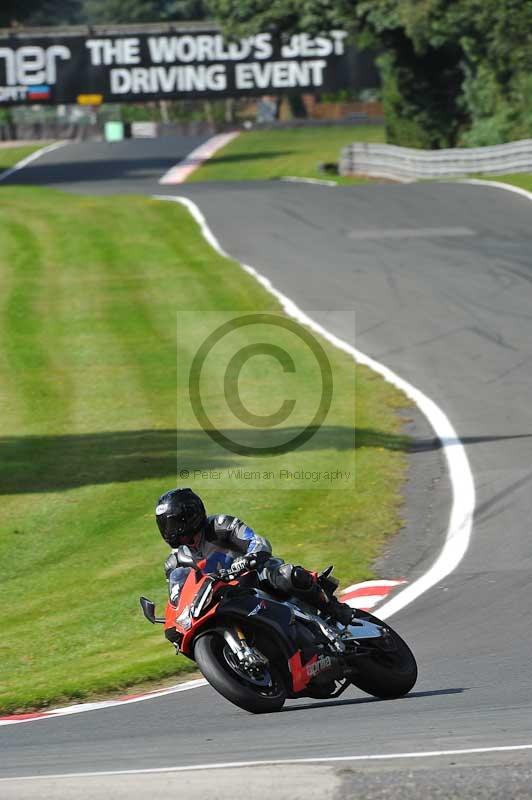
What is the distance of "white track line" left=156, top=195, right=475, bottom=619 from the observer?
11281 millimetres

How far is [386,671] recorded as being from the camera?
821 cm

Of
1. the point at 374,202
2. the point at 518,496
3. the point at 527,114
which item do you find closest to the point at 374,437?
the point at 518,496

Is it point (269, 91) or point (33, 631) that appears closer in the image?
point (33, 631)

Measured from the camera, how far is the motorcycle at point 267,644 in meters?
7.72

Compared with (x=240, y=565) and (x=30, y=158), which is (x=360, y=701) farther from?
(x=30, y=158)

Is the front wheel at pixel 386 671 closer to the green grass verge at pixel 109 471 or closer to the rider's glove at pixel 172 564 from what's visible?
the rider's glove at pixel 172 564

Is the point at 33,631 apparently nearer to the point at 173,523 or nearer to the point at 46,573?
the point at 46,573

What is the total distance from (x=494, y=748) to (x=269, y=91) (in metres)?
59.4

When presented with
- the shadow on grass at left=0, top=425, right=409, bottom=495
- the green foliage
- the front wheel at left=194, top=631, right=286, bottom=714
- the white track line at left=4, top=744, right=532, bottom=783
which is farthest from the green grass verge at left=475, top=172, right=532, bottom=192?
the white track line at left=4, top=744, right=532, bottom=783

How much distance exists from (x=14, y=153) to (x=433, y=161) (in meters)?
36.9

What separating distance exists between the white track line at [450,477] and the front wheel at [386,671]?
214cm

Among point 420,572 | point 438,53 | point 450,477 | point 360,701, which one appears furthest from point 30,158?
point 360,701

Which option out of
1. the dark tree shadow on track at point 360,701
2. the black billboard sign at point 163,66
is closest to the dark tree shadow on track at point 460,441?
the dark tree shadow on track at point 360,701

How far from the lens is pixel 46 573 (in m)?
12.6
